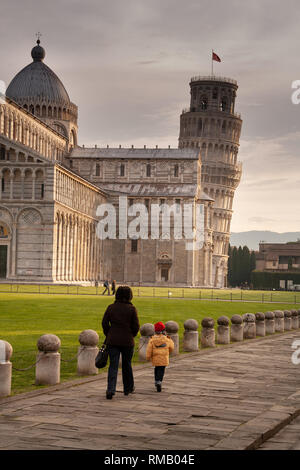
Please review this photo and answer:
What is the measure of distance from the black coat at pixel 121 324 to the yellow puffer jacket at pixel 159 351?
2.77 feet

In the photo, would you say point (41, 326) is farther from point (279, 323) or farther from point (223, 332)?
point (279, 323)

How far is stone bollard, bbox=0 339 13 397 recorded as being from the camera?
1311 centimetres

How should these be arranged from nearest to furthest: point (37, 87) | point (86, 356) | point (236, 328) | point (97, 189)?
point (86, 356), point (236, 328), point (97, 189), point (37, 87)

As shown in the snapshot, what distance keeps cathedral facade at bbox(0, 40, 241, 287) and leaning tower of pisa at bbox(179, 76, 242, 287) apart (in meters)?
0.21

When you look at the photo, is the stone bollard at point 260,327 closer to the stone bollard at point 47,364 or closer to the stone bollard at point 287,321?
the stone bollard at point 287,321

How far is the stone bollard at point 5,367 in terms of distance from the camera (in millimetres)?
13109

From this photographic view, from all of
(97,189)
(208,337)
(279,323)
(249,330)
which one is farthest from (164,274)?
(208,337)

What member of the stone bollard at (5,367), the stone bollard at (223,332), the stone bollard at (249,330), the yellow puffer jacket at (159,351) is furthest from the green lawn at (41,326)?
the stone bollard at (249,330)

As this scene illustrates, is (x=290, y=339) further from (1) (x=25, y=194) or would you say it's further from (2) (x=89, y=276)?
(2) (x=89, y=276)

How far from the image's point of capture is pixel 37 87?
111688mm

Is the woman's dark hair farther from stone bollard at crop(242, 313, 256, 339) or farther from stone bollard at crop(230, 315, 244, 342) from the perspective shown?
stone bollard at crop(242, 313, 256, 339)

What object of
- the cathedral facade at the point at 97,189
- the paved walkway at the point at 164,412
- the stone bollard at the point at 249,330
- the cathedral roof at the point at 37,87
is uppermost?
the cathedral roof at the point at 37,87

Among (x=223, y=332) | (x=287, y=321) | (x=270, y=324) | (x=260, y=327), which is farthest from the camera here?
(x=287, y=321)

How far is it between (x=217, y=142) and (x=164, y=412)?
130m
